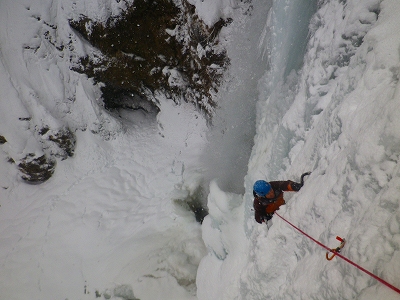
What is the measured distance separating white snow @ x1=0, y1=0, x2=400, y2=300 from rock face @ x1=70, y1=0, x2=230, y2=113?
38cm

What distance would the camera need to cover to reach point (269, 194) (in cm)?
267

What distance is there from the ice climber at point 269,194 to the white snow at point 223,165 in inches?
4.9

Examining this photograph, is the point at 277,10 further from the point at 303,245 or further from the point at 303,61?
the point at 303,245

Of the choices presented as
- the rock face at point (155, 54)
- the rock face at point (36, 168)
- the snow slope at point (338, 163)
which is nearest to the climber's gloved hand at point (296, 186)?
the snow slope at point (338, 163)

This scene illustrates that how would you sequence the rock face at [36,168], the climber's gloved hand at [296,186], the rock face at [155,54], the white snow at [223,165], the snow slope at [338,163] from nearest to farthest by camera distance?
the snow slope at [338,163] → the white snow at [223,165] → the climber's gloved hand at [296,186] → the rock face at [155,54] → the rock face at [36,168]

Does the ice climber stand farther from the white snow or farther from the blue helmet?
the white snow

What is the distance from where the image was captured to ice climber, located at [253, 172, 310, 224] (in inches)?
102

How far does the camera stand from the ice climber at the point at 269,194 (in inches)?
102

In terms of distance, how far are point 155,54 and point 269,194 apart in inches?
246

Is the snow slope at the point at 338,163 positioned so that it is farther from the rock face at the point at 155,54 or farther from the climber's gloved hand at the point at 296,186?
the rock face at the point at 155,54

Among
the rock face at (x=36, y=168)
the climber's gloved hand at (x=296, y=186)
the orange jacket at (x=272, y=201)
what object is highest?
the climber's gloved hand at (x=296, y=186)

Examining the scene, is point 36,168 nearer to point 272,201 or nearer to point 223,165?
point 223,165

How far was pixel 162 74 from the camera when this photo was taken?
7.73m

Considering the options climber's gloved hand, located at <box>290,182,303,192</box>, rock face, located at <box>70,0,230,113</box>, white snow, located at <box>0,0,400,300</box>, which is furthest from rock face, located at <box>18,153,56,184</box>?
climber's gloved hand, located at <box>290,182,303,192</box>
